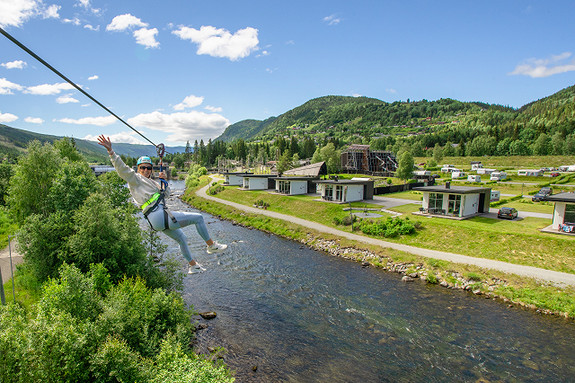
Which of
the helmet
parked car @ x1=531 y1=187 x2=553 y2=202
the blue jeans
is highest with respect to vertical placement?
the helmet

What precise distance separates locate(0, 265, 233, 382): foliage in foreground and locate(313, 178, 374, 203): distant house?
3331 cm

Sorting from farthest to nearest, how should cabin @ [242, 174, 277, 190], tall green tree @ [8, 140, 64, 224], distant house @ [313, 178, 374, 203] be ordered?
cabin @ [242, 174, 277, 190]
distant house @ [313, 178, 374, 203]
tall green tree @ [8, 140, 64, 224]

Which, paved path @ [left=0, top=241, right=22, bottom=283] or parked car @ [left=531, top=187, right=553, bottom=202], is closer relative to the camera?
paved path @ [left=0, top=241, right=22, bottom=283]

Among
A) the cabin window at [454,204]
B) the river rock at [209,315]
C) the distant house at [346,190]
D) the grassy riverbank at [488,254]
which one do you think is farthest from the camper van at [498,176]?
the river rock at [209,315]

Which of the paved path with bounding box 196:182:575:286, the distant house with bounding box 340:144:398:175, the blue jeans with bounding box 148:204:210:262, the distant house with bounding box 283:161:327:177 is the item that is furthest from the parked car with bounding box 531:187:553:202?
the blue jeans with bounding box 148:204:210:262

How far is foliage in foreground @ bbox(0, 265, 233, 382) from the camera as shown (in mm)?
8289

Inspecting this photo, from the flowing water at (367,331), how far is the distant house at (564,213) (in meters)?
12.0

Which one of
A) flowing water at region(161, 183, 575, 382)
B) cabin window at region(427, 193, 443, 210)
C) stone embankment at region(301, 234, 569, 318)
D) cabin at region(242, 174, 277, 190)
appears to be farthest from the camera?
cabin at region(242, 174, 277, 190)

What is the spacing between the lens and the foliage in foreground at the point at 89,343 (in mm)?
8289

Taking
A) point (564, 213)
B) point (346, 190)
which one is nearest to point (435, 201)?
point (564, 213)

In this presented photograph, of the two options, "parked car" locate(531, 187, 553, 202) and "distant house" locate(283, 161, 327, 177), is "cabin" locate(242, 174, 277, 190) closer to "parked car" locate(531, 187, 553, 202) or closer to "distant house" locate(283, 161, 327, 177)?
"distant house" locate(283, 161, 327, 177)

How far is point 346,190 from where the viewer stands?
141ft

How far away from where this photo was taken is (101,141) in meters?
5.39

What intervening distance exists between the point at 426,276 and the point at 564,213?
14.0 m
